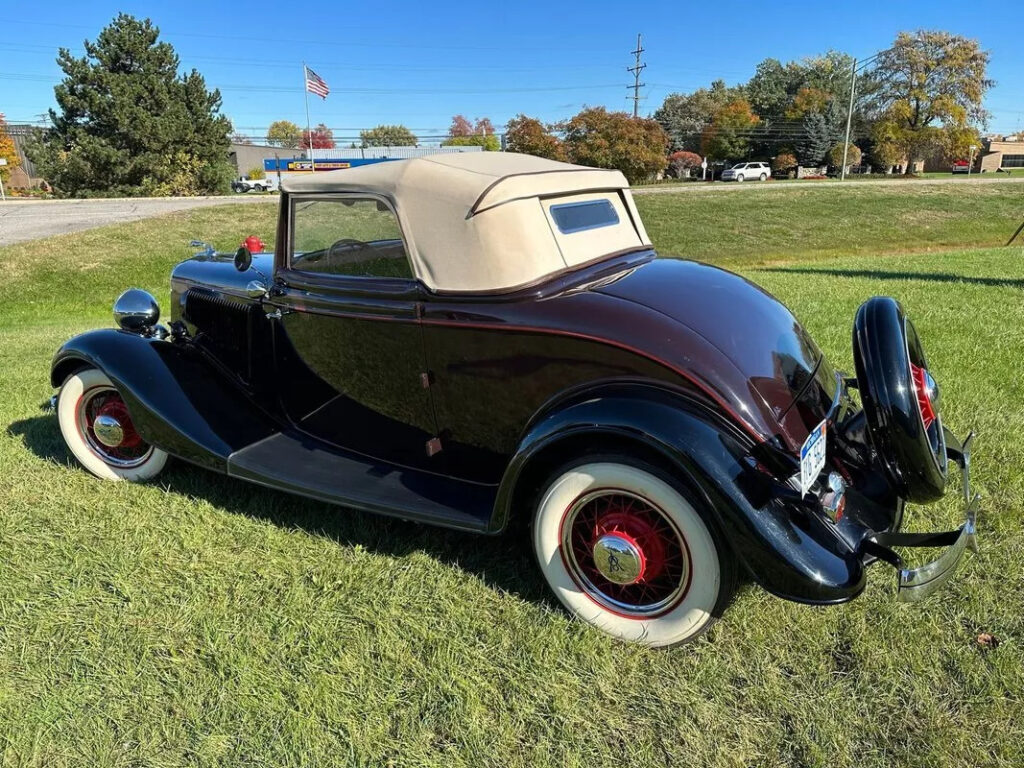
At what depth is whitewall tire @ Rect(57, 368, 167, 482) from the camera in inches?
145

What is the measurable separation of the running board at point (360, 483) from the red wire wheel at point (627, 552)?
0.38 meters

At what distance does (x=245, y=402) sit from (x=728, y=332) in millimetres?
2516

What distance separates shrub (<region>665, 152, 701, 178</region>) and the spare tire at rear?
55313 millimetres

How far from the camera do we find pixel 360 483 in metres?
2.94

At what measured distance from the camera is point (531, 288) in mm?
2646

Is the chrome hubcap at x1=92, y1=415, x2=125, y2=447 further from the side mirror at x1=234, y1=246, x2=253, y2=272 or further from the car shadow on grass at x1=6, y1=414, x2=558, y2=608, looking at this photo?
the side mirror at x1=234, y1=246, x2=253, y2=272

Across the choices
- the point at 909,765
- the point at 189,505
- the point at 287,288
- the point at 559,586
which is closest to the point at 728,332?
the point at 559,586

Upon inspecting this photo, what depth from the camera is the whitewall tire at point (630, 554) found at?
2.26m

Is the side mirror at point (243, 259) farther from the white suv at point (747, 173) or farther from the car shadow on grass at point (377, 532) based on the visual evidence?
the white suv at point (747, 173)

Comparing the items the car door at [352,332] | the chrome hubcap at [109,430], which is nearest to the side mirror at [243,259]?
the car door at [352,332]

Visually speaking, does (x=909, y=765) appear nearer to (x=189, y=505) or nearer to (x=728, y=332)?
(x=728, y=332)

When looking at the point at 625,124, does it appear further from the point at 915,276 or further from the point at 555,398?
the point at 555,398

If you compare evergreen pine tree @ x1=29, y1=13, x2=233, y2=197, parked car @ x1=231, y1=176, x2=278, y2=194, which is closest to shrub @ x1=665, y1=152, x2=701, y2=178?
parked car @ x1=231, y1=176, x2=278, y2=194

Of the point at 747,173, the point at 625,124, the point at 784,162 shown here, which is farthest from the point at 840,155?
the point at 625,124
